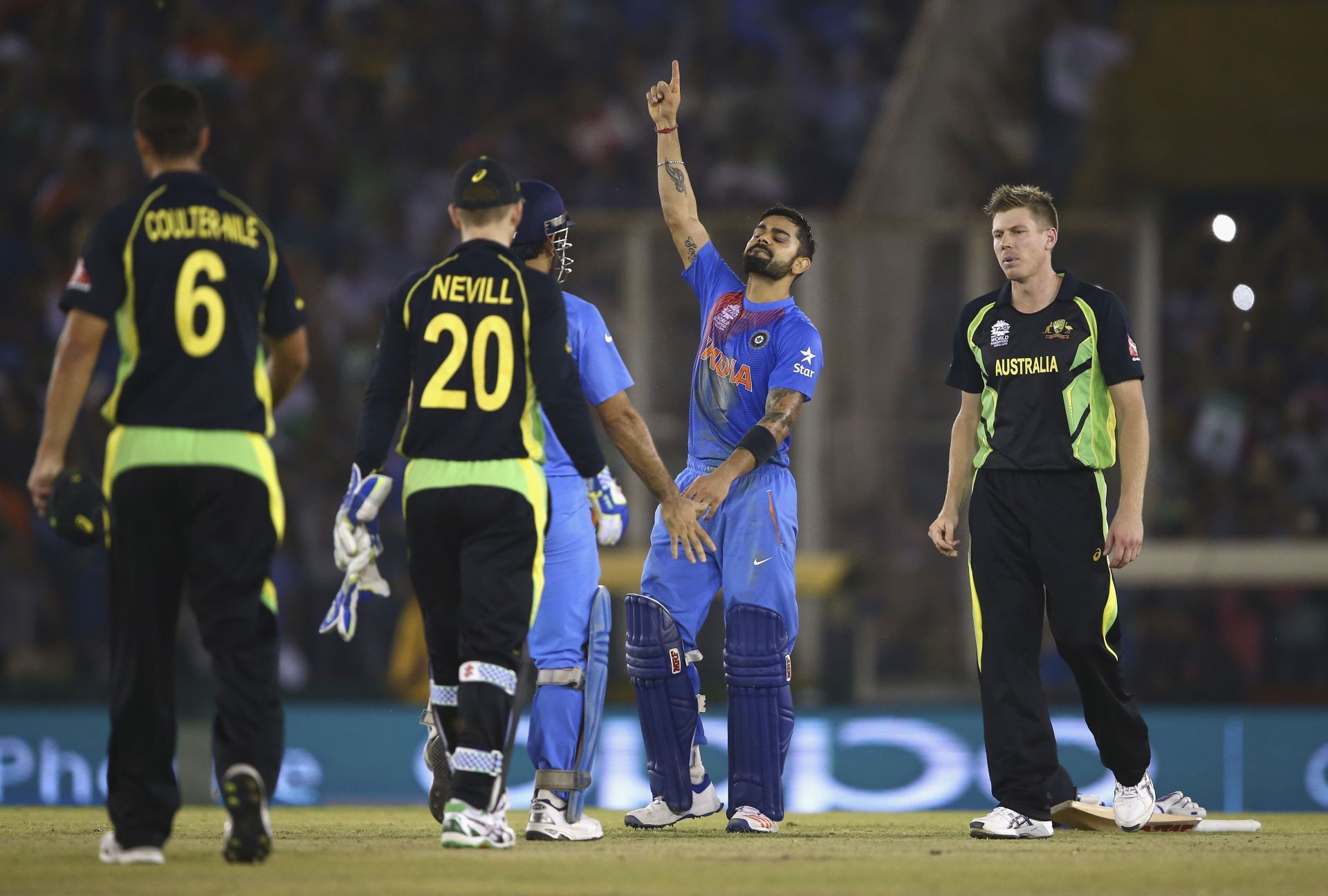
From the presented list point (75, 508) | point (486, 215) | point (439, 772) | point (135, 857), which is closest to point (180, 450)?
point (75, 508)

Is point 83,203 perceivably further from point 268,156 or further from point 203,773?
point 203,773

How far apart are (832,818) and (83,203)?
10003 millimetres

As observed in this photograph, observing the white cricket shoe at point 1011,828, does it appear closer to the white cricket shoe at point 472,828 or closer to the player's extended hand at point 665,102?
the white cricket shoe at point 472,828

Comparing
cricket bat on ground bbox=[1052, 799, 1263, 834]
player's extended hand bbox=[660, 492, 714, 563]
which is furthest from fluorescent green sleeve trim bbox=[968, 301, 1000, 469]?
cricket bat on ground bbox=[1052, 799, 1263, 834]

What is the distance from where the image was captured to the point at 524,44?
662 inches

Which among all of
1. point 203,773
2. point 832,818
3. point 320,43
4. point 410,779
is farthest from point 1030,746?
point 320,43

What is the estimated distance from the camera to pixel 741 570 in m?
6.48

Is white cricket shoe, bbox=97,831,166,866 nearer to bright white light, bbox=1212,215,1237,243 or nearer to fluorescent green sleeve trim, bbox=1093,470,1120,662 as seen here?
fluorescent green sleeve trim, bbox=1093,470,1120,662

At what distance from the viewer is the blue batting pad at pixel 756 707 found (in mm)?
6363

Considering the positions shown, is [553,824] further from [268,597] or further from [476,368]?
[476,368]

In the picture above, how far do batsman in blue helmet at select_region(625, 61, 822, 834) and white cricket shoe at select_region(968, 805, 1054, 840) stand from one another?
78cm

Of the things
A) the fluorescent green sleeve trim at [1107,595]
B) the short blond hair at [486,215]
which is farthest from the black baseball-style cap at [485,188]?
the fluorescent green sleeve trim at [1107,595]

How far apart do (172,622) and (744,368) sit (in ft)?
8.53

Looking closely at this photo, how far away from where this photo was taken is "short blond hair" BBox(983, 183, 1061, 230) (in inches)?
253
